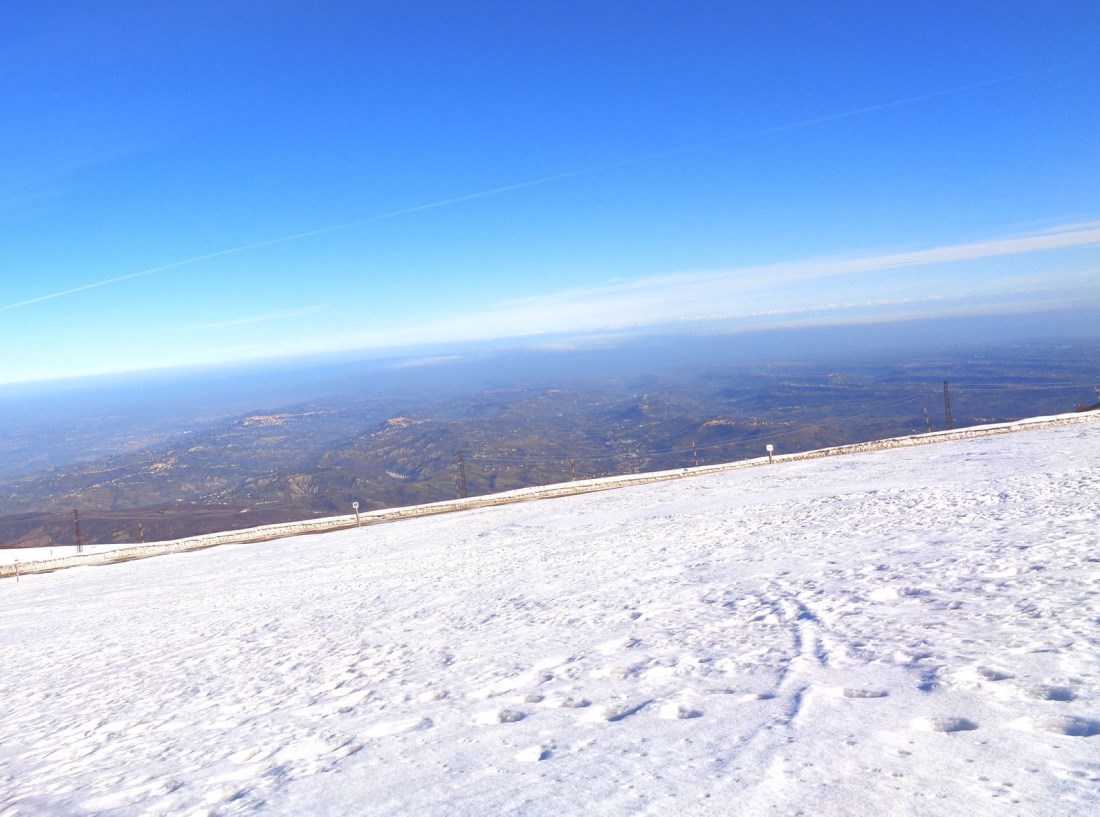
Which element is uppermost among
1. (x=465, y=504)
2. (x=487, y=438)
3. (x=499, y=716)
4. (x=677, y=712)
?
(x=677, y=712)

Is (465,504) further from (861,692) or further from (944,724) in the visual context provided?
(944,724)

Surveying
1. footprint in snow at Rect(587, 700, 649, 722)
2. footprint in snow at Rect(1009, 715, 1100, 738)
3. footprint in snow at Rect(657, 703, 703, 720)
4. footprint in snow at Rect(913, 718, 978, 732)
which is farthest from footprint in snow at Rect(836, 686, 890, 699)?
footprint in snow at Rect(587, 700, 649, 722)

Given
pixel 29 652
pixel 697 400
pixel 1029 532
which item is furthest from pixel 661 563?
pixel 697 400

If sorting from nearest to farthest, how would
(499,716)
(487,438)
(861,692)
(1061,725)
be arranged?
(1061,725)
(861,692)
(499,716)
(487,438)

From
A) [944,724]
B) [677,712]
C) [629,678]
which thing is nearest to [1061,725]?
[944,724]

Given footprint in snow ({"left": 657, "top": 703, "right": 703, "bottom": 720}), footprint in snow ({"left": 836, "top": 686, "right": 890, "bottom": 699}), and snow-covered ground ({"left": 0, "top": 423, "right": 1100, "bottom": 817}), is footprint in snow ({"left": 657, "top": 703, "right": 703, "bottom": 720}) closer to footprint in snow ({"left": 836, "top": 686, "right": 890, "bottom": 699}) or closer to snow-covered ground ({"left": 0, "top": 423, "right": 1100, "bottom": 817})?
snow-covered ground ({"left": 0, "top": 423, "right": 1100, "bottom": 817})


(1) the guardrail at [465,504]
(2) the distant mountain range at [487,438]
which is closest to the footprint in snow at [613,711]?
(1) the guardrail at [465,504]

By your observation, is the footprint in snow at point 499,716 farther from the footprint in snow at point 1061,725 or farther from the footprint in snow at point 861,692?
the footprint in snow at point 1061,725
